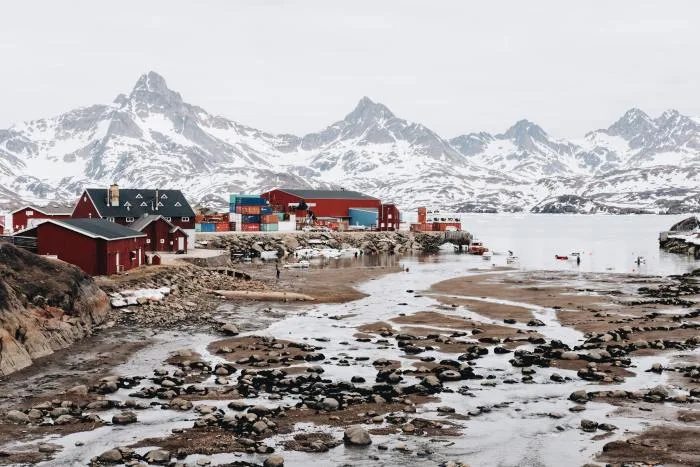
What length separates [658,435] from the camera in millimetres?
25031

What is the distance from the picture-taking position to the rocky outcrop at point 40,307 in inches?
1410

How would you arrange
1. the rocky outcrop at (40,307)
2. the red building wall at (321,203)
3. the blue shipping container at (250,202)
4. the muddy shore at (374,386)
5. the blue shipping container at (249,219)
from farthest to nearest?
the red building wall at (321,203) → the blue shipping container at (250,202) → the blue shipping container at (249,219) → the rocky outcrop at (40,307) → the muddy shore at (374,386)

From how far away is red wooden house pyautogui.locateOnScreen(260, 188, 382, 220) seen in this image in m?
160

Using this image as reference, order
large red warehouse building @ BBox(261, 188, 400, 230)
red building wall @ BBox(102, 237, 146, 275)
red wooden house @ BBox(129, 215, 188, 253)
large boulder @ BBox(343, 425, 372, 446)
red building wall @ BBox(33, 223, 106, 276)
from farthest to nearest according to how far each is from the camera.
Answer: large red warehouse building @ BBox(261, 188, 400, 230)
red wooden house @ BBox(129, 215, 188, 253)
red building wall @ BBox(102, 237, 146, 275)
red building wall @ BBox(33, 223, 106, 276)
large boulder @ BBox(343, 425, 372, 446)

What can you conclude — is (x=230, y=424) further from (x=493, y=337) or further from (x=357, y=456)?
(x=493, y=337)

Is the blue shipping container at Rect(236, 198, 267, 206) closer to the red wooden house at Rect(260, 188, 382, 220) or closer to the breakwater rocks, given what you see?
the breakwater rocks

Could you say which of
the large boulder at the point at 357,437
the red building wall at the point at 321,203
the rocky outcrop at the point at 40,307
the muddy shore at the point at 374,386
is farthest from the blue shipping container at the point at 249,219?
the large boulder at the point at 357,437

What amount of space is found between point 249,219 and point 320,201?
29.3 metres

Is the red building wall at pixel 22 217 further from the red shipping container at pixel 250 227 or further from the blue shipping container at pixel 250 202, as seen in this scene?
the blue shipping container at pixel 250 202

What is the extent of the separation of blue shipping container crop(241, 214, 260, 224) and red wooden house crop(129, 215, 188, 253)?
48216mm

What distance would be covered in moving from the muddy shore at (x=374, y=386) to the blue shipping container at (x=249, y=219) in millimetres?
79912

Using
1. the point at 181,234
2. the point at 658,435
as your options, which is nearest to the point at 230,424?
the point at 658,435

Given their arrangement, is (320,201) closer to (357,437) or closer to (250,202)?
(250,202)

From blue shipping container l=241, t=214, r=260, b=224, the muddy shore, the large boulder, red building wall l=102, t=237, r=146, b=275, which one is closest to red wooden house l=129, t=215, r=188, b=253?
red building wall l=102, t=237, r=146, b=275
